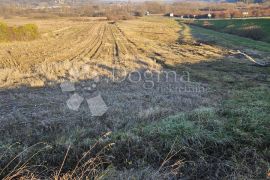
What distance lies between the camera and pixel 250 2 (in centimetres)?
15650

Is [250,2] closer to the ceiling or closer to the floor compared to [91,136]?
closer to the ceiling

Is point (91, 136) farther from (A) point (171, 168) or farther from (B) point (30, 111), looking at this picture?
(B) point (30, 111)

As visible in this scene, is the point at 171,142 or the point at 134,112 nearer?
the point at 171,142

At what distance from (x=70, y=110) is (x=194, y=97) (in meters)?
4.51

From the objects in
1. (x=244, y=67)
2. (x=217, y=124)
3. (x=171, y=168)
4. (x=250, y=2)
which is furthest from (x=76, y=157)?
(x=250, y=2)

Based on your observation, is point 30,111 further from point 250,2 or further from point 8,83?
point 250,2

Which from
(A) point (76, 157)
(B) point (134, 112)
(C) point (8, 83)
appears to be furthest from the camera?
(C) point (8, 83)

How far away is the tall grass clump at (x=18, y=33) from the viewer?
4069 cm

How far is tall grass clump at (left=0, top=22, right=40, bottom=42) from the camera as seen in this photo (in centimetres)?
4069

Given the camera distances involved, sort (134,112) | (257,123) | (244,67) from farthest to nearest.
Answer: (244,67) → (134,112) → (257,123)

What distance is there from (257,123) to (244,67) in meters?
13.2

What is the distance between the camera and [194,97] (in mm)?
11680

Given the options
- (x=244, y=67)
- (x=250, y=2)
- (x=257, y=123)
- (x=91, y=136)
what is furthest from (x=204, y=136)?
(x=250, y=2)

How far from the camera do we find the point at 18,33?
42688 millimetres
